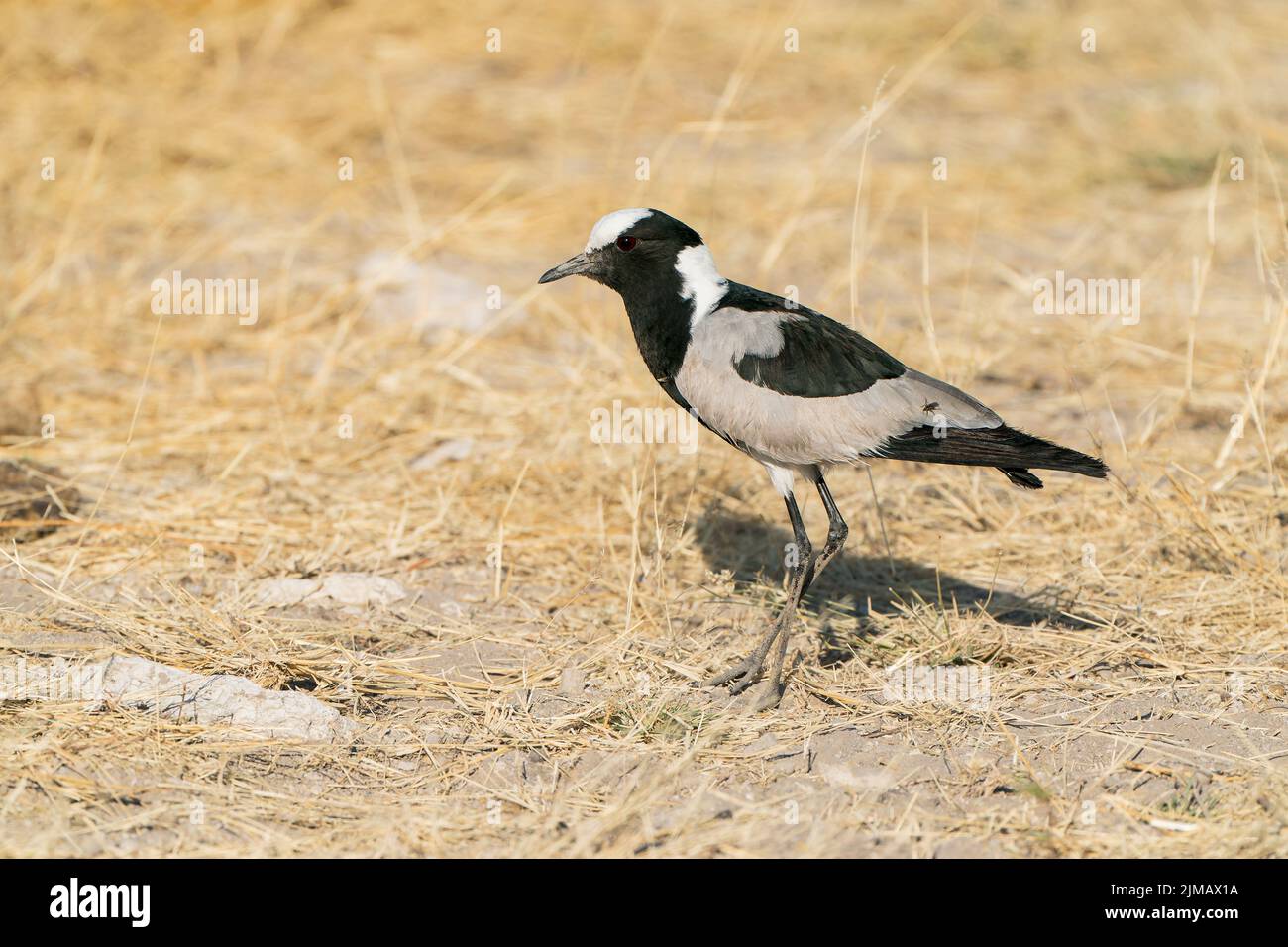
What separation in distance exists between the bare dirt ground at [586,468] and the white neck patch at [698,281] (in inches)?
26.8

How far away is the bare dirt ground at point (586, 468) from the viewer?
367 cm

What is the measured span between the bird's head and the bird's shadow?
1064mm

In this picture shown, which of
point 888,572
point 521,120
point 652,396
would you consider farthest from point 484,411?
point 521,120

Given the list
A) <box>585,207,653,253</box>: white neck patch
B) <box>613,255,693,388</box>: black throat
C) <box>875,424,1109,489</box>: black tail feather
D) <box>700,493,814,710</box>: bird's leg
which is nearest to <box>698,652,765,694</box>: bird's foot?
<box>700,493,814,710</box>: bird's leg

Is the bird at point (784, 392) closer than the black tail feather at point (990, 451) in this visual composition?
No

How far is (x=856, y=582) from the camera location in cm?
506

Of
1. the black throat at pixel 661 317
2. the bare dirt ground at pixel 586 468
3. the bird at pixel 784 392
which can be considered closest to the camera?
the bare dirt ground at pixel 586 468

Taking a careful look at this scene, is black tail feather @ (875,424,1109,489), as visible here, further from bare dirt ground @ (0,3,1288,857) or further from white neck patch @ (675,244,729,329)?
white neck patch @ (675,244,729,329)

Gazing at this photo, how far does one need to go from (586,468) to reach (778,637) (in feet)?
4.61

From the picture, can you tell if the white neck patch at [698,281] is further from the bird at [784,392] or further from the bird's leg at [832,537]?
the bird's leg at [832,537]

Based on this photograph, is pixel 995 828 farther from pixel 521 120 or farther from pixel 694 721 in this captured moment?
pixel 521 120

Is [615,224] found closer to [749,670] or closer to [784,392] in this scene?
[784,392]

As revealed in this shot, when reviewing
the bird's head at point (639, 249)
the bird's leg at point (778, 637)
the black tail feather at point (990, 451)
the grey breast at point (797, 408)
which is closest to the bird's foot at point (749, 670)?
the bird's leg at point (778, 637)

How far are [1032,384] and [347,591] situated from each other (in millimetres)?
3310
